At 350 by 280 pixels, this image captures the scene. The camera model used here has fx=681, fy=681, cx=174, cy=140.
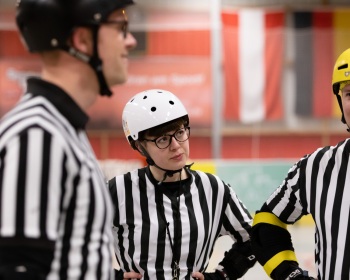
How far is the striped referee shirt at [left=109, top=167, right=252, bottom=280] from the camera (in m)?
2.39

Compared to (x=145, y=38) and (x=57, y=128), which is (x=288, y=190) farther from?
(x=145, y=38)

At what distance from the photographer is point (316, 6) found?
887 cm

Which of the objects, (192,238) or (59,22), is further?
(192,238)

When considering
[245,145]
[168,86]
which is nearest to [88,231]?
[168,86]

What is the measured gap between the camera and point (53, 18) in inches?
49.9

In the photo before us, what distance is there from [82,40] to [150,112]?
1.19 metres

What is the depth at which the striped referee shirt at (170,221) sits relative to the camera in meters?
2.39

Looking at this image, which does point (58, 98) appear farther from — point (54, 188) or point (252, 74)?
point (252, 74)

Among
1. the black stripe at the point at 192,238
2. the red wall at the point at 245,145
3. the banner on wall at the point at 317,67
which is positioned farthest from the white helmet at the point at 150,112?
the banner on wall at the point at 317,67

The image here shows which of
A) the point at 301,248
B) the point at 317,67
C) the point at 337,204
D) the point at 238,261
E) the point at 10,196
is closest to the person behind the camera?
the point at 10,196

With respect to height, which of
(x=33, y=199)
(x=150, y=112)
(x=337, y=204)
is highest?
(x=33, y=199)

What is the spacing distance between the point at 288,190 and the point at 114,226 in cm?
64

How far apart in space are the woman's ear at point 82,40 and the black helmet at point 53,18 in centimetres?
1

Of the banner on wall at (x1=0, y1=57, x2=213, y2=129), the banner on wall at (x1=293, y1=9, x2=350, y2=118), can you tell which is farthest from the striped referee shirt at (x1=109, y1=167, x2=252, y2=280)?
the banner on wall at (x1=293, y1=9, x2=350, y2=118)
